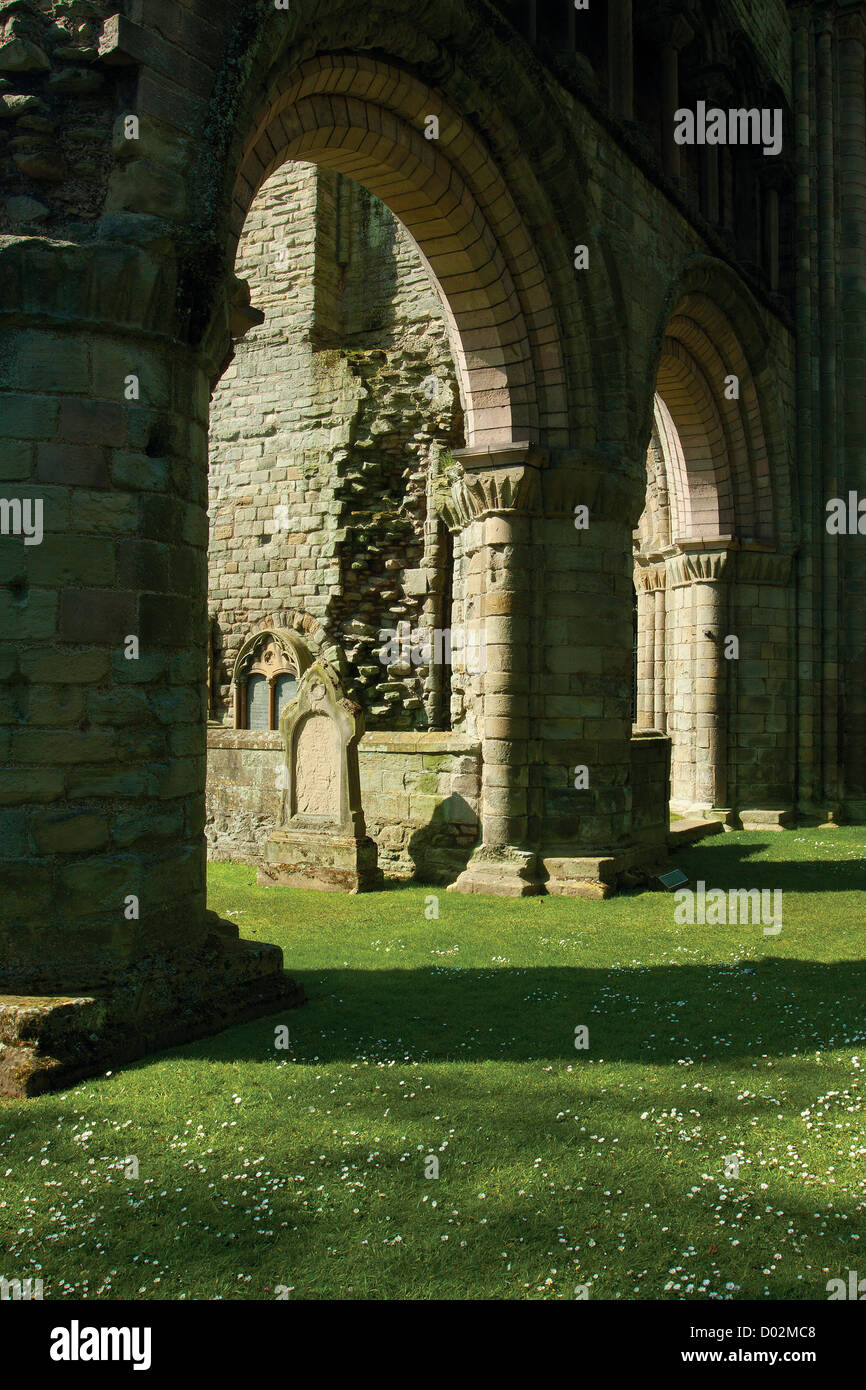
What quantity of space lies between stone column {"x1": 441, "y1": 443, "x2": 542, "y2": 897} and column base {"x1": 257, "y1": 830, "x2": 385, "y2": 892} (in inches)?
29.1

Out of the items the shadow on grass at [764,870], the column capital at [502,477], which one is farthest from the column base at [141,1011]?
the shadow on grass at [764,870]

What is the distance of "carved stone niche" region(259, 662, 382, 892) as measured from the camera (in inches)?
334

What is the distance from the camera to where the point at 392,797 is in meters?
9.10

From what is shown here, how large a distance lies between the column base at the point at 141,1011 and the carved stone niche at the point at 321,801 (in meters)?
3.38

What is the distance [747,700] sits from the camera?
13.3 metres

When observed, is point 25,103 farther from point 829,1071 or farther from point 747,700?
point 747,700

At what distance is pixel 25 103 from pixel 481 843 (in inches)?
226

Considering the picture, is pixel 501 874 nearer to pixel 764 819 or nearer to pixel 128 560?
pixel 128 560

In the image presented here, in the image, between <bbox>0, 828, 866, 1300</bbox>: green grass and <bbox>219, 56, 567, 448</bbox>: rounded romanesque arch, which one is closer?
<bbox>0, 828, 866, 1300</bbox>: green grass

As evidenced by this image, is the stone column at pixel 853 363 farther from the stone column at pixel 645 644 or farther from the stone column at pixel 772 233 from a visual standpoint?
the stone column at pixel 645 644

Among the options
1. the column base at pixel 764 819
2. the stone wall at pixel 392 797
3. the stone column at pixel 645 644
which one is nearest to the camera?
the stone wall at pixel 392 797

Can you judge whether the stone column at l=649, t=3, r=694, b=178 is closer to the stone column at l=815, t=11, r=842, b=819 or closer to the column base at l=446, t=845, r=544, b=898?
the stone column at l=815, t=11, r=842, b=819

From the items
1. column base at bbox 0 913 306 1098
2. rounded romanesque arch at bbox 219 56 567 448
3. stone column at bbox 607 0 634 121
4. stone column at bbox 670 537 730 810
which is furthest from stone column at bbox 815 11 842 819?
column base at bbox 0 913 306 1098

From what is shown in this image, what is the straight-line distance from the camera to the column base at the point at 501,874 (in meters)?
8.09
